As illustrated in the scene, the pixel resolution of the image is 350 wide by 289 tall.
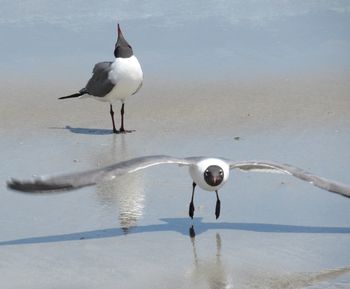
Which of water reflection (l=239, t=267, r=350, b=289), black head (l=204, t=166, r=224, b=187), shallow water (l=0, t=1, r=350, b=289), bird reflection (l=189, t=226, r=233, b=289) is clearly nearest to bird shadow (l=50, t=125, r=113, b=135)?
shallow water (l=0, t=1, r=350, b=289)

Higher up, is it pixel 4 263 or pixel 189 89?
pixel 189 89

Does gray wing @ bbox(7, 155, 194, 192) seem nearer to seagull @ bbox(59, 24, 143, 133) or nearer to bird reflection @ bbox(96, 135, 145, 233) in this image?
bird reflection @ bbox(96, 135, 145, 233)

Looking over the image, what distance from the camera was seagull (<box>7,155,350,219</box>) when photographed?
659cm

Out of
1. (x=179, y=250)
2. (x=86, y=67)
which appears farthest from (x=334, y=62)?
(x=179, y=250)

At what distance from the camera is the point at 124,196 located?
8.01 meters

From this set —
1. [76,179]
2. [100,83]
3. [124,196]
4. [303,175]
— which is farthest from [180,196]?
[100,83]

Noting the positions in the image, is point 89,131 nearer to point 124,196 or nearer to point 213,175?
point 124,196

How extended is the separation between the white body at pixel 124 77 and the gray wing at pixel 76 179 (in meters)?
3.39

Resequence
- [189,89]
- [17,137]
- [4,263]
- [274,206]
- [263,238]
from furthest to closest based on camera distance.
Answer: [189,89] < [17,137] < [274,206] < [263,238] < [4,263]

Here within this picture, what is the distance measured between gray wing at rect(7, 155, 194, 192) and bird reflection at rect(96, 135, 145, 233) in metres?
0.55

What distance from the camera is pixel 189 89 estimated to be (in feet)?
37.6

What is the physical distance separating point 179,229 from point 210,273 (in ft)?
2.99

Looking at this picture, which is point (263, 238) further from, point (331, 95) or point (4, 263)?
point (331, 95)

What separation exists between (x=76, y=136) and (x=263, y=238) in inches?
136
